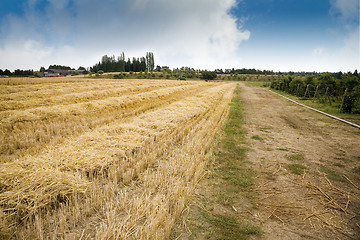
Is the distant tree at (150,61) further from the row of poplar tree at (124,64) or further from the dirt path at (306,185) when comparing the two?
the dirt path at (306,185)

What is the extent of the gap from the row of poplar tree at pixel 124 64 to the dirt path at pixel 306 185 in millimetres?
92993

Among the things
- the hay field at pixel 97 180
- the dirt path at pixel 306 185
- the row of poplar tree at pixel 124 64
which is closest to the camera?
the hay field at pixel 97 180

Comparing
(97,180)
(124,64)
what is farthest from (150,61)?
(97,180)

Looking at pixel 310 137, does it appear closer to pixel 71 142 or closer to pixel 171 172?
pixel 171 172

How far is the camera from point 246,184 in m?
3.52

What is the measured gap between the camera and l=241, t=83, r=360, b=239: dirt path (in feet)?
8.27

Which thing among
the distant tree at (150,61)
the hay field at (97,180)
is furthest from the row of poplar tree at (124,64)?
the hay field at (97,180)

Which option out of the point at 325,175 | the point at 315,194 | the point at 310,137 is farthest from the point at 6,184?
the point at 310,137

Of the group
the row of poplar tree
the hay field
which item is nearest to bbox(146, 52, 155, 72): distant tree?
the row of poplar tree

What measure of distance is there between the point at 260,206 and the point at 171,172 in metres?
1.77

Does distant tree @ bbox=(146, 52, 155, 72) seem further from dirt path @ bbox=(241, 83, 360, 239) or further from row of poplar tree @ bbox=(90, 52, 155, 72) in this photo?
dirt path @ bbox=(241, 83, 360, 239)

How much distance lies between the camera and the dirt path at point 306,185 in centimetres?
252

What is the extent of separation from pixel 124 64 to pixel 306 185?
322 feet

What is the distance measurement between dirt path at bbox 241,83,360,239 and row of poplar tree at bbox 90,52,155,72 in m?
93.0
